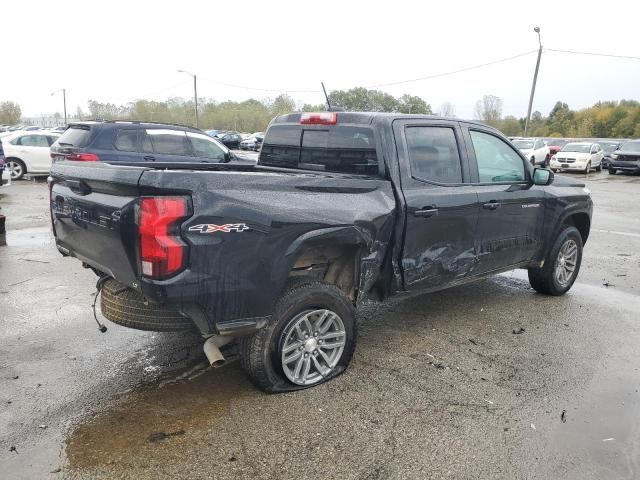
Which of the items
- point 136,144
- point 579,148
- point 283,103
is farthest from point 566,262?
point 283,103

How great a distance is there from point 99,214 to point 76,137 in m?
8.41

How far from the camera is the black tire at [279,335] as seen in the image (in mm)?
3441

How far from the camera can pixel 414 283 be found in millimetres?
4281

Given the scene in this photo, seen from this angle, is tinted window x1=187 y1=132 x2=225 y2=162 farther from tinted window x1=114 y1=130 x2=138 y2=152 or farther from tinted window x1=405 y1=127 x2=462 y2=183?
tinted window x1=405 y1=127 x2=462 y2=183

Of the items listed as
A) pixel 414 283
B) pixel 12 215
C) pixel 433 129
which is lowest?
pixel 12 215

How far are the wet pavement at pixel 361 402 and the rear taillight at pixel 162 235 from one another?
101cm

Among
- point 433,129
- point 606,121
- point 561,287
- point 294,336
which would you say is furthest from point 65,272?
point 606,121

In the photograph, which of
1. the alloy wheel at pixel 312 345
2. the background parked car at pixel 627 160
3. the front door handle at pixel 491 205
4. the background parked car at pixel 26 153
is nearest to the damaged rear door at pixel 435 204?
the front door handle at pixel 491 205

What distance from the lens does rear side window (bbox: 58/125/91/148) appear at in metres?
10.4

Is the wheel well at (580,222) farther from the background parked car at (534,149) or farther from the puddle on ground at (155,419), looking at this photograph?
the background parked car at (534,149)

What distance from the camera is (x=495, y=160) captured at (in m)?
5.07

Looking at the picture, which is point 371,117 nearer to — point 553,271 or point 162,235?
point 162,235

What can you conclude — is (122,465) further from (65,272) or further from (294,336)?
(65,272)

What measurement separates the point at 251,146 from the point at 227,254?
3978cm
